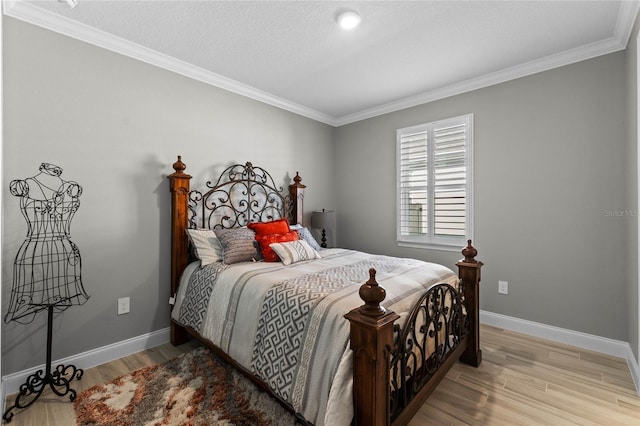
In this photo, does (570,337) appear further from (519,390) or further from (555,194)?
(555,194)

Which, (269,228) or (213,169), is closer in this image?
(269,228)

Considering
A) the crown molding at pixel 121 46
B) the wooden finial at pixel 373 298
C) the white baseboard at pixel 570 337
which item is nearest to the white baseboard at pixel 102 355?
the wooden finial at pixel 373 298

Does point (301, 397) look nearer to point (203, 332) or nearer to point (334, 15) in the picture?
point (203, 332)

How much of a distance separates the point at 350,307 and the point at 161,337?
82.0 inches

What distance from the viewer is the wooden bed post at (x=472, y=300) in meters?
2.29

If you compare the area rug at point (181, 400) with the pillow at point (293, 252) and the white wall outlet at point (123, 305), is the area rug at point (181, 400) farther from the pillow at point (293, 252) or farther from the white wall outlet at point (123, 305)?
the pillow at point (293, 252)

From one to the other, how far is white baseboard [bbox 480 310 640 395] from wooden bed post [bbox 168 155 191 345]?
3077 mm

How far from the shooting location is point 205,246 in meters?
2.65

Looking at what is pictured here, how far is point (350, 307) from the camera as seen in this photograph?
1562mm

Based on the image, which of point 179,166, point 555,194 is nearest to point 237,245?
point 179,166

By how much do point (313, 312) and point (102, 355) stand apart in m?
1.98

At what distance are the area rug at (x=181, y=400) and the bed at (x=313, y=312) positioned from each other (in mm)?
170

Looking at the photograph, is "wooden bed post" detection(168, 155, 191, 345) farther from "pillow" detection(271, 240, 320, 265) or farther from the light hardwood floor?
"pillow" detection(271, 240, 320, 265)

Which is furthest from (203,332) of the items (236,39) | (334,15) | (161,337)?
(334,15)
